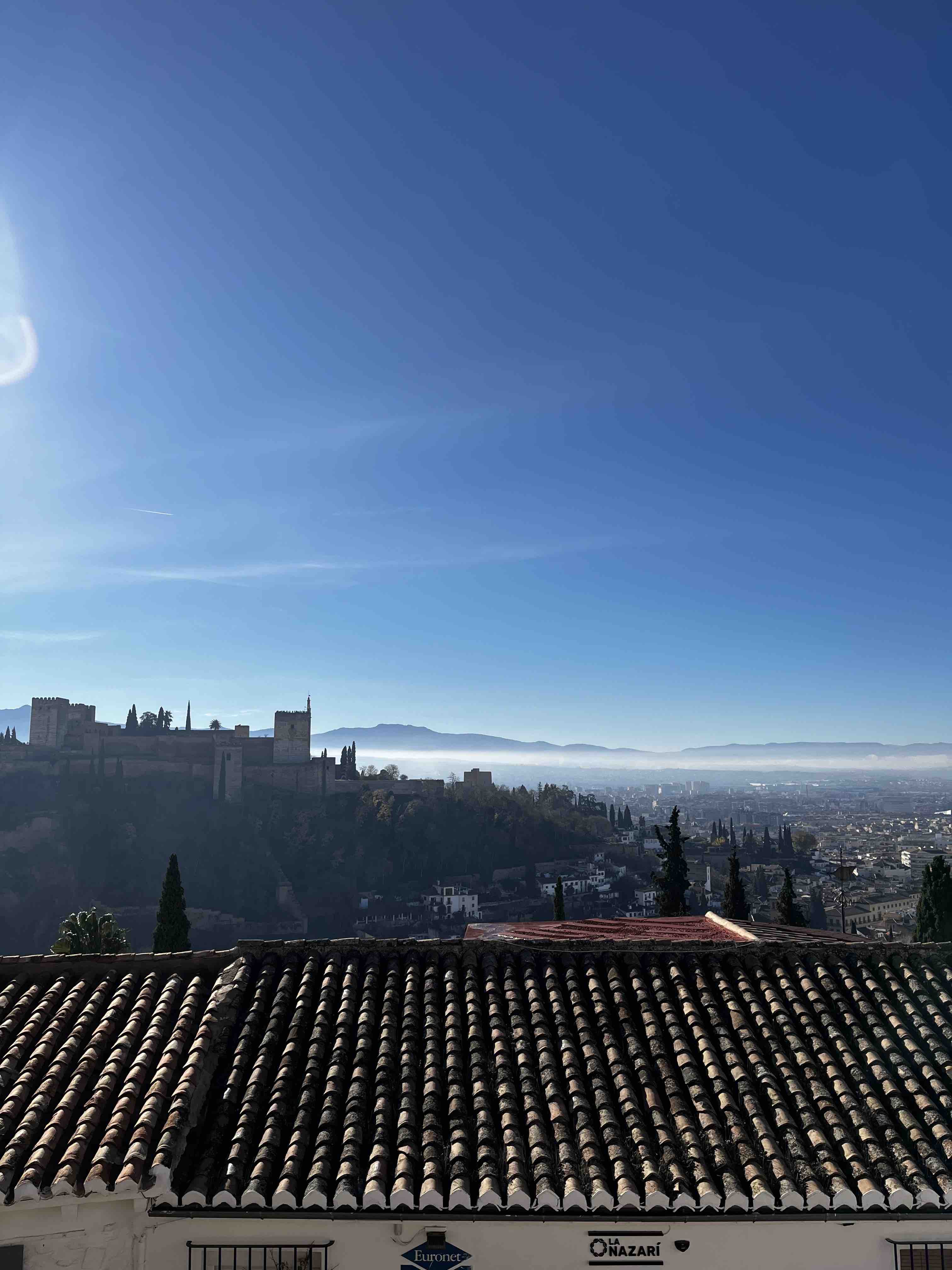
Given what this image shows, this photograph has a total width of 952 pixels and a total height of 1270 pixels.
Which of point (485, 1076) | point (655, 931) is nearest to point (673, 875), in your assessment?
point (655, 931)

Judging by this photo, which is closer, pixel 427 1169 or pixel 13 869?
pixel 427 1169

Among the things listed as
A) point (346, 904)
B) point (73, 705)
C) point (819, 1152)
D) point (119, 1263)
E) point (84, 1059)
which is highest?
point (73, 705)

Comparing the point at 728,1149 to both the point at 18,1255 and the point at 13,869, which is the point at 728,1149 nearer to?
→ the point at 18,1255

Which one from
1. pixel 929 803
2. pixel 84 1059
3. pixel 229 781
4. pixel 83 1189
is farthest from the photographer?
pixel 929 803

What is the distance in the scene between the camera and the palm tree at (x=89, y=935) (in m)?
20.1

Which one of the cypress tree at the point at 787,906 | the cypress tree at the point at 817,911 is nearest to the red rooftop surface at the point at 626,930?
the cypress tree at the point at 787,906

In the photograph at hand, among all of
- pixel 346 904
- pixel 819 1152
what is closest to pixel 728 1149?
pixel 819 1152

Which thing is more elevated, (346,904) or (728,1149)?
(728,1149)

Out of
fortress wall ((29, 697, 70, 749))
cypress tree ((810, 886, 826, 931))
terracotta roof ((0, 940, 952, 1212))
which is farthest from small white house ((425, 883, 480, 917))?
terracotta roof ((0, 940, 952, 1212))

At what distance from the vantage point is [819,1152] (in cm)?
520

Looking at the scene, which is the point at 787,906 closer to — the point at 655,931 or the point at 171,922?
the point at 171,922

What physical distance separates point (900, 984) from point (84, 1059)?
19.4ft

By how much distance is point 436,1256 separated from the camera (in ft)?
16.9

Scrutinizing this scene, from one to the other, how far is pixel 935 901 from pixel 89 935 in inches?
781
